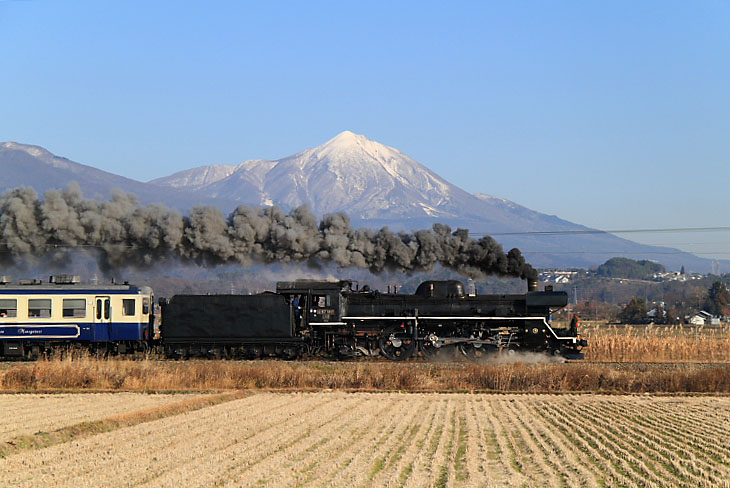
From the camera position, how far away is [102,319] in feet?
138

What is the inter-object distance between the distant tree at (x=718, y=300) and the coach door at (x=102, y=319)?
477ft

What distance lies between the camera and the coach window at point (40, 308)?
137 ft

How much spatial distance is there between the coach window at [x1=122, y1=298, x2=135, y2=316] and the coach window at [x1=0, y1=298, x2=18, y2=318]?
17.2 feet

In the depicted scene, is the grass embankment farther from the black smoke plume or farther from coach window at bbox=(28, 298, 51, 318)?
the black smoke plume

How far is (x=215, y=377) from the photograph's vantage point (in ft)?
112

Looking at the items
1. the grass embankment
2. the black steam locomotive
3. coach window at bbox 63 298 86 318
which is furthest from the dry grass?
coach window at bbox 63 298 86 318

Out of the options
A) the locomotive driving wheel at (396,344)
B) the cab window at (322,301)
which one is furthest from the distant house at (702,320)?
the cab window at (322,301)

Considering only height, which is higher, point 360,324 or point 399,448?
point 360,324

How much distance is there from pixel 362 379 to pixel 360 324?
29.0 feet

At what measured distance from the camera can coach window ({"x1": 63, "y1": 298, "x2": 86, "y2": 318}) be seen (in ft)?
137

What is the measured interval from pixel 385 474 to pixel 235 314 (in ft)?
90.9

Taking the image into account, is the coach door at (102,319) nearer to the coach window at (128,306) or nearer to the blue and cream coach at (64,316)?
the blue and cream coach at (64,316)

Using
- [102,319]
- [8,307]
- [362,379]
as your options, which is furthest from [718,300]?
[8,307]

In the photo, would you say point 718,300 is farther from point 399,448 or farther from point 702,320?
point 399,448
